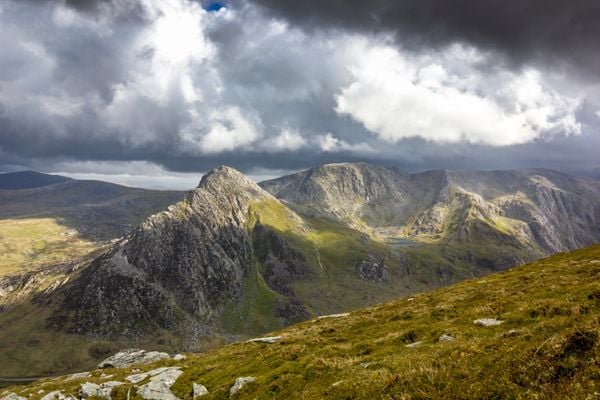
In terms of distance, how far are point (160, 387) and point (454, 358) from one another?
22659mm

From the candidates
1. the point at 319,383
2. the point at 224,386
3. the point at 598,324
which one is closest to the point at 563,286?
the point at 598,324

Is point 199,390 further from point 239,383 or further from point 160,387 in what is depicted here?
point 160,387

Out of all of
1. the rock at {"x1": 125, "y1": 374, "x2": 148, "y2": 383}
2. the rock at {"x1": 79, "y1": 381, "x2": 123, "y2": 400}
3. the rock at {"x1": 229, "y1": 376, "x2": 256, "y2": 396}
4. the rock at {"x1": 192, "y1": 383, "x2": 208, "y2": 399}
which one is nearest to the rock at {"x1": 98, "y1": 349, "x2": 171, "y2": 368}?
the rock at {"x1": 125, "y1": 374, "x2": 148, "y2": 383}

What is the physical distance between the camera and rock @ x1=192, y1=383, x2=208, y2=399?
23862 mm

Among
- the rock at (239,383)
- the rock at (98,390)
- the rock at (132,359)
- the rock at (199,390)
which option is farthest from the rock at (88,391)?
the rock at (132,359)

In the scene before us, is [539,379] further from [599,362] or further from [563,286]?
[563,286]

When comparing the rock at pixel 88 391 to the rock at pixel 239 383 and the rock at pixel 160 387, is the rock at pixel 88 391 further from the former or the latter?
the rock at pixel 239 383

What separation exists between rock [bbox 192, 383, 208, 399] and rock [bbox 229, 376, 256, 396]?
10.2ft

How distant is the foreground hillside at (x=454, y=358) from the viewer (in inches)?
412

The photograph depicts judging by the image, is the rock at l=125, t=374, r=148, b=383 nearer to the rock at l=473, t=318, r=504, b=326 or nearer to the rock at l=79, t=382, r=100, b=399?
the rock at l=79, t=382, r=100, b=399

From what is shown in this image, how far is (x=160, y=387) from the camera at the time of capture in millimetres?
27828

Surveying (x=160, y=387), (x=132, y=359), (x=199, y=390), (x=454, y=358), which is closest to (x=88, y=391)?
(x=160, y=387)

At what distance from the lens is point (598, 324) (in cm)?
1187

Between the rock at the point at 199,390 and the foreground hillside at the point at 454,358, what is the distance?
0.37 meters
